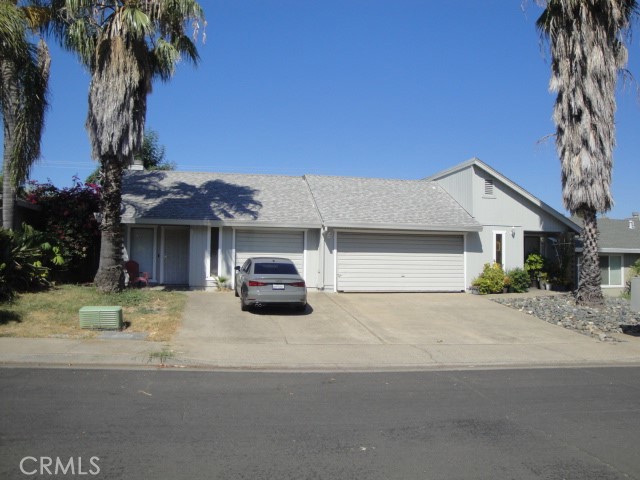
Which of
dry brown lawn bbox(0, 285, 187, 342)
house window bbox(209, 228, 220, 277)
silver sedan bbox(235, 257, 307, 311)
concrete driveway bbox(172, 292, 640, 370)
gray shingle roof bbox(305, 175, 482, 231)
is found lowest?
concrete driveway bbox(172, 292, 640, 370)

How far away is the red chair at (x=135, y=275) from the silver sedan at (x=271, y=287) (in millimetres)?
5194

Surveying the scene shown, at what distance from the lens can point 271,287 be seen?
15086 millimetres

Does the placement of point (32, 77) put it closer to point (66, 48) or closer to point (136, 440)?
point (66, 48)

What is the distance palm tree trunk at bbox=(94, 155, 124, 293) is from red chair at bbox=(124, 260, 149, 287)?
112 inches

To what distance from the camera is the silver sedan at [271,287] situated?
1502 centimetres

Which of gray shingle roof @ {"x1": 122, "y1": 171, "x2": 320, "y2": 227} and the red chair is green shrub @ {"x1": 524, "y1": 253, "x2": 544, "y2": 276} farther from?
the red chair

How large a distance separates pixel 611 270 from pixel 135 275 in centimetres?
2127

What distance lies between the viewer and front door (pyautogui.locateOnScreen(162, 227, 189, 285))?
20609 millimetres

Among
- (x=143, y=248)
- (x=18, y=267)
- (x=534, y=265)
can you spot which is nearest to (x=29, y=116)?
(x=18, y=267)

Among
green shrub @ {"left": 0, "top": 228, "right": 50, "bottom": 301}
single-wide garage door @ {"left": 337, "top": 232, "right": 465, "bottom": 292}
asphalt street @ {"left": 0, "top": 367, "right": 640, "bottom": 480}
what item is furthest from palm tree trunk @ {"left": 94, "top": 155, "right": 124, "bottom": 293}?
single-wide garage door @ {"left": 337, "top": 232, "right": 465, "bottom": 292}

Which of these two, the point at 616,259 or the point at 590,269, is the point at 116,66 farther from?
the point at 616,259

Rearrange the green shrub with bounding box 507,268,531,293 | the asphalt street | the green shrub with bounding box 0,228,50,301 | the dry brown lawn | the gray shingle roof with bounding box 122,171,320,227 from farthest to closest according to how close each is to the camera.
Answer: the green shrub with bounding box 507,268,531,293, the gray shingle roof with bounding box 122,171,320,227, the green shrub with bounding box 0,228,50,301, the dry brown lawn, the asphalt street

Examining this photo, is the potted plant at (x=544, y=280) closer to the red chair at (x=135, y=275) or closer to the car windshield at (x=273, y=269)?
the car windshield at (x=273, y=269)

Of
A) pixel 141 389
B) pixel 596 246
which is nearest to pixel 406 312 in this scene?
pixel 596 246
